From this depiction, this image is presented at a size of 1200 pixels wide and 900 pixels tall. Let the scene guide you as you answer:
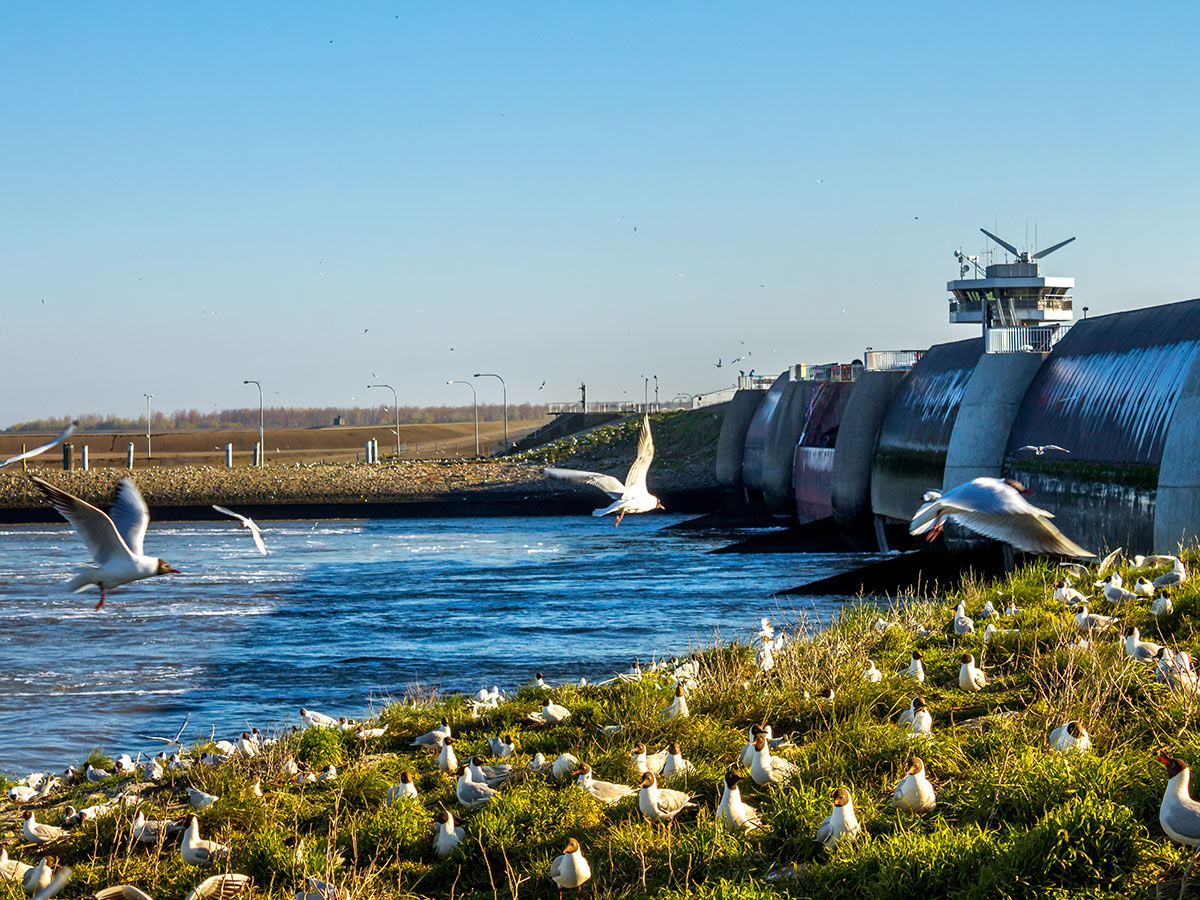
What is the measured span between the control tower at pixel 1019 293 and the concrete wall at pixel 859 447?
23.3 metres

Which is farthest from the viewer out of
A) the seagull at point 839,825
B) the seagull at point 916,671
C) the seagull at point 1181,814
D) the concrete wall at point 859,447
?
the concrete wall at point 859,447

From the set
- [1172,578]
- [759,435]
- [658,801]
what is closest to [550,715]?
[658,801]

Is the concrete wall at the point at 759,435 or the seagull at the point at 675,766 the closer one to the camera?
the seagull at the point at 675,766

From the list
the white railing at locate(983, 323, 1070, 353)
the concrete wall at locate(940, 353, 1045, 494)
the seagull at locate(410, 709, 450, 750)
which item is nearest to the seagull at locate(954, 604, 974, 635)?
the seagull at locate(410, 709, 450, 750)

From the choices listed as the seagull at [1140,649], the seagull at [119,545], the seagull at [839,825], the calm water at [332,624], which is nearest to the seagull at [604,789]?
the seagull at [839,825]

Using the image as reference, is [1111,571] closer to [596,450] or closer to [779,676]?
[779,676]

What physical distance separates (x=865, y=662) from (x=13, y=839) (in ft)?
26.9

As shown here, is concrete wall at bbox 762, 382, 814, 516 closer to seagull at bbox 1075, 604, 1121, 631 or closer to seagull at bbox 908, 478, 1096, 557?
seagull at bbox 1075, 604, 1121, 631

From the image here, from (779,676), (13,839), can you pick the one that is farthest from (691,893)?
(13,839)

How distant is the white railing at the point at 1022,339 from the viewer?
117 feet

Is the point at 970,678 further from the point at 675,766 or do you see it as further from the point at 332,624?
the point at 332,624

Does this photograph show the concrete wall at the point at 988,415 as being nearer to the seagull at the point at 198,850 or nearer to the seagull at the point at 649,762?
the seagull at the point at 649,762

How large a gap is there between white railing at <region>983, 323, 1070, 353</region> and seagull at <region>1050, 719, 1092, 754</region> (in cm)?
2860

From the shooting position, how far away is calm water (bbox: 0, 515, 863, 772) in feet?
66.9
